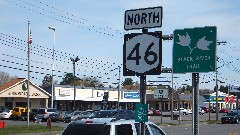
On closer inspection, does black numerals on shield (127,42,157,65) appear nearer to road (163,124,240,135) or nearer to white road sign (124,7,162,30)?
white road sign (124,7,162,30)

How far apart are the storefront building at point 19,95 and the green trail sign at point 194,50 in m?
58.8

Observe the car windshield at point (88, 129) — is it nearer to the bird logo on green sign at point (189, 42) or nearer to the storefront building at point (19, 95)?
the bird logo on green sign at point (189, 42)

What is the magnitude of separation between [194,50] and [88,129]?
2.98m

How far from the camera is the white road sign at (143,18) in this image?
734 cm

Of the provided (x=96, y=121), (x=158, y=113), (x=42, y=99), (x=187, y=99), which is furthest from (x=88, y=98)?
(x=96, y=121)

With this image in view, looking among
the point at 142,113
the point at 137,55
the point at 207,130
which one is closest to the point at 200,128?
the point at 207,130

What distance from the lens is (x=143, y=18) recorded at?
24.5ft

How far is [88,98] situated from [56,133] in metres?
46.0

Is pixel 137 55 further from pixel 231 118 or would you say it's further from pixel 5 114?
pixel 5 114

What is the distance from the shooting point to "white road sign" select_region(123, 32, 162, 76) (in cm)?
732

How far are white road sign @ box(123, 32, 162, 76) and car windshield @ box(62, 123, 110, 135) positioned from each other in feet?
7.44

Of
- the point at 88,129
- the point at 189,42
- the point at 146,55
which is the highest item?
the point at 189,42

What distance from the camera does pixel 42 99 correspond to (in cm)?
7244

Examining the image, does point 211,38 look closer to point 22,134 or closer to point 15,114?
point 22,134
